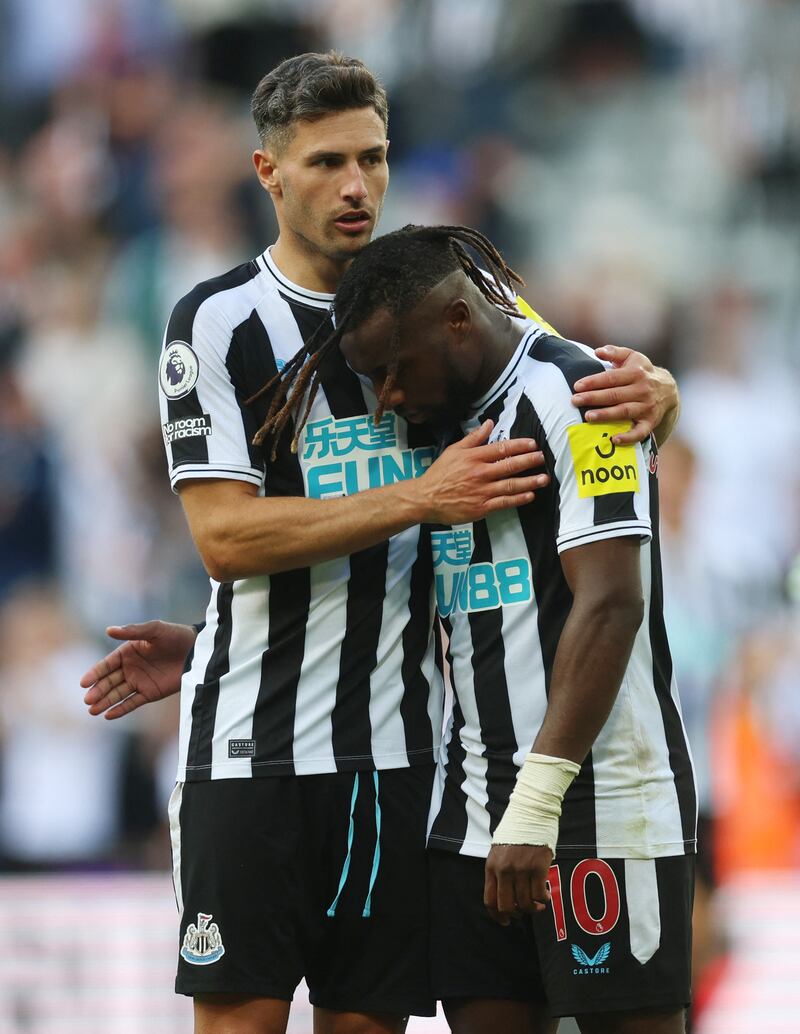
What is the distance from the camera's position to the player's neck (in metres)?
3.17

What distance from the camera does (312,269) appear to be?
318cm

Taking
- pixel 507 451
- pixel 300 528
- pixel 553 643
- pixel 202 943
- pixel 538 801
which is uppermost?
pixel 507 451

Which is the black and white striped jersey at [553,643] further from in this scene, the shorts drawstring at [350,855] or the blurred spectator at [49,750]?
the blurred spectator at [49,750]

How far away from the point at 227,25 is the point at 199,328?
18.3 feet

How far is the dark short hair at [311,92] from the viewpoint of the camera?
10.3 ft

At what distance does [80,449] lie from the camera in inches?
293

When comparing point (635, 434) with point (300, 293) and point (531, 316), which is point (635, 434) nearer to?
point (531, 316)

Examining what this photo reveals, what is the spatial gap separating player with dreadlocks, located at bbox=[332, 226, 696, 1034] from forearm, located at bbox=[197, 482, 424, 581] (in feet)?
0.57

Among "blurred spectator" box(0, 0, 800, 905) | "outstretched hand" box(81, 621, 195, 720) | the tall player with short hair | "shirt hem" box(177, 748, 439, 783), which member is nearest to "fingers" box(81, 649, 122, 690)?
"outstretched hand" box(81, 621, 195, 720)

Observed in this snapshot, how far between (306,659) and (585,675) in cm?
62

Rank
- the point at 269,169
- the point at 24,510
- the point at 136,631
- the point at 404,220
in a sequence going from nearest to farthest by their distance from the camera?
the point at 269,169 < the point at 136,631 < the point at 24,510 < the point at 404,220

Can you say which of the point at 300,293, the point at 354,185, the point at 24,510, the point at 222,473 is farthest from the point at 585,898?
the point at 24,510

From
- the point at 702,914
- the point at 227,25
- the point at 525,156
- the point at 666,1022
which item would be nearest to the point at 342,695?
the point at 666,1022

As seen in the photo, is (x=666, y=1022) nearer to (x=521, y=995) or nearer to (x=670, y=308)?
(x=521, y=995)
